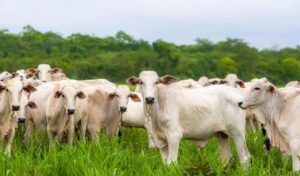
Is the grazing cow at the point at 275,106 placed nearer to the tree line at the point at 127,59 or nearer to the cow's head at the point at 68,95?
the cow's head at the point at 68,95

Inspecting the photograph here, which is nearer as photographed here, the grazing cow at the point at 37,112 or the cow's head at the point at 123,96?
the cow's head at the point at 123,96

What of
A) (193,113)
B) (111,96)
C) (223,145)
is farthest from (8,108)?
(223,145)

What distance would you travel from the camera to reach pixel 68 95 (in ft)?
28.6

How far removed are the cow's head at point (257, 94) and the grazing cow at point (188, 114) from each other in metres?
0.23

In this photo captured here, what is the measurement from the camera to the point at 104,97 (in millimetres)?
10094

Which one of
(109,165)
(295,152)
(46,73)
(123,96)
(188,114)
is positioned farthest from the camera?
(46,73)

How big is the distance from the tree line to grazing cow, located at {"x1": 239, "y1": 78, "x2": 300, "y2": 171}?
136ft

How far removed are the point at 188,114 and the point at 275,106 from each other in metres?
1.20

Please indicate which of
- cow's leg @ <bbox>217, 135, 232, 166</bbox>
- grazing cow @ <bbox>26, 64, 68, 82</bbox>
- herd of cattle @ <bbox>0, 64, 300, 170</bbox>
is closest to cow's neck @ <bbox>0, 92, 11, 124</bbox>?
herd of cattle @ <bbox>0, 64, 300, 170</bbox>

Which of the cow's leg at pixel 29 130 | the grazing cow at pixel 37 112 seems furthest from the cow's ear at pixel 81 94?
the cow's leg at pixel 29 130

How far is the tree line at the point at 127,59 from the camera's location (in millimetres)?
57312

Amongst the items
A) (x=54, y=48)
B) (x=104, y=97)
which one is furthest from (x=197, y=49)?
(x=104, y=97)

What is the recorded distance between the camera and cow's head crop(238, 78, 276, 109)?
7676mm

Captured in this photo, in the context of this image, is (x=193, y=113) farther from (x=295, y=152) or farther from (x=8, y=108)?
(x=8, y=108)
